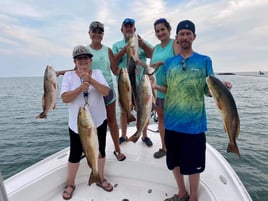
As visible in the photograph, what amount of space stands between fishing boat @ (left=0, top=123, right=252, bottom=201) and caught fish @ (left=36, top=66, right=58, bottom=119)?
1.07m

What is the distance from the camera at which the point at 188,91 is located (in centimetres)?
270

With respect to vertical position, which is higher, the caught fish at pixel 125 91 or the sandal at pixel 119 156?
the caught fish at pixel 125 91

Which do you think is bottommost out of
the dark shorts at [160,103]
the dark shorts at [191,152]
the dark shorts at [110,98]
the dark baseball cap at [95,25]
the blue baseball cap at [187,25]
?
the dark shorts at [191,152]

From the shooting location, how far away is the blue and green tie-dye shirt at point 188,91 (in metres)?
2.65

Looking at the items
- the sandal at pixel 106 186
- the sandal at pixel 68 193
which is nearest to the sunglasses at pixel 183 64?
the sandal at pixel 106 186

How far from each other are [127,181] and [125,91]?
64.7 inches

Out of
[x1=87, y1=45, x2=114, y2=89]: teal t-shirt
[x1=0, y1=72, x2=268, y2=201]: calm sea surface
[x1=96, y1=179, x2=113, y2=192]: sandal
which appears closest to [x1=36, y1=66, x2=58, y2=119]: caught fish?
[x1=87, y1=45, x2=114, y2=89]: teal t-shirt

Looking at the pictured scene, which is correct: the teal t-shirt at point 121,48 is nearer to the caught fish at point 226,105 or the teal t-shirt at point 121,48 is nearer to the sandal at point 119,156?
the sandal at point 119,156

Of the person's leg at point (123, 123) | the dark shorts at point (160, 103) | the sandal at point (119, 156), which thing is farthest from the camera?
the person's leg at point (123, 123)

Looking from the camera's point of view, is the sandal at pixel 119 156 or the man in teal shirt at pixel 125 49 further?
the sandal at pixel 119 156

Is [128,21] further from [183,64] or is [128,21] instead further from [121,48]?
[183,64]

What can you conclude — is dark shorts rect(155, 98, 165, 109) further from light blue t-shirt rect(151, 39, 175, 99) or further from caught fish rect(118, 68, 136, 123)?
caught fish rect(118, 68, 136, 123)

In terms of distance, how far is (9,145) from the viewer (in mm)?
10672

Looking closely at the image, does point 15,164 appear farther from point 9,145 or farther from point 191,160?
point 191,160
